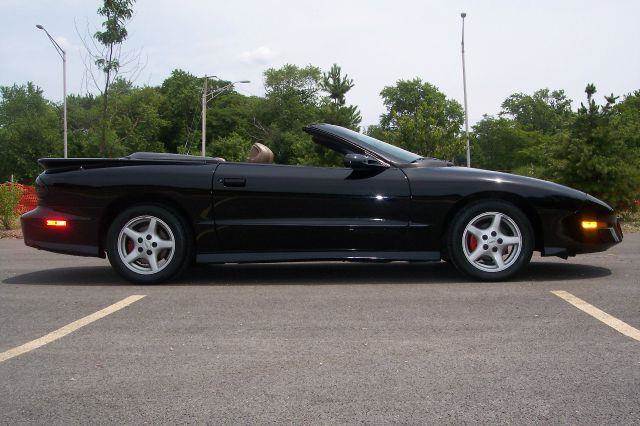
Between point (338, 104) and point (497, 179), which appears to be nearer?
point (497, 179)

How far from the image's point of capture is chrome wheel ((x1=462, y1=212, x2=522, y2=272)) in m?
5.15

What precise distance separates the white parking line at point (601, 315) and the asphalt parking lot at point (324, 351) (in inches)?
1.9

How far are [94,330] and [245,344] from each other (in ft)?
3.31

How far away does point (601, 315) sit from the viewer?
13.0ft

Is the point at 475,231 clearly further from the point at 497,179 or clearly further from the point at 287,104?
the point at 287,104

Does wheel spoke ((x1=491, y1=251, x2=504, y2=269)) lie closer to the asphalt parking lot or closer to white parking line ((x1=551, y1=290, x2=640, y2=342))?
the asphalt parking lot

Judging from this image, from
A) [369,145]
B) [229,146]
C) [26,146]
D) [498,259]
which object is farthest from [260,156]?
[26,146]

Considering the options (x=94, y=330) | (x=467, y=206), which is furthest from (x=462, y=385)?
(x=467, y=206)

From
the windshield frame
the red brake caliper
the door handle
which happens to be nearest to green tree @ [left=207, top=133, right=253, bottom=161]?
the windshield frame

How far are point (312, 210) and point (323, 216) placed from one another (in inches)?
4.0

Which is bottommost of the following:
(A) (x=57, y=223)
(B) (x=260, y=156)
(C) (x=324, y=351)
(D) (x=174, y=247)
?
(C) (x=324, y=351)

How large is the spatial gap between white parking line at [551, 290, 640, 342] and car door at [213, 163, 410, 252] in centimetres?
131

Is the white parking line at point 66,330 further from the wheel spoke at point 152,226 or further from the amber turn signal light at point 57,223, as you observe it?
the amber turn signal light at point 57,223

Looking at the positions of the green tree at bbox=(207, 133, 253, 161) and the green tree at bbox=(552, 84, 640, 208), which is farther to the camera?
the green tree at bbox=(207, 133, 253, 161)
